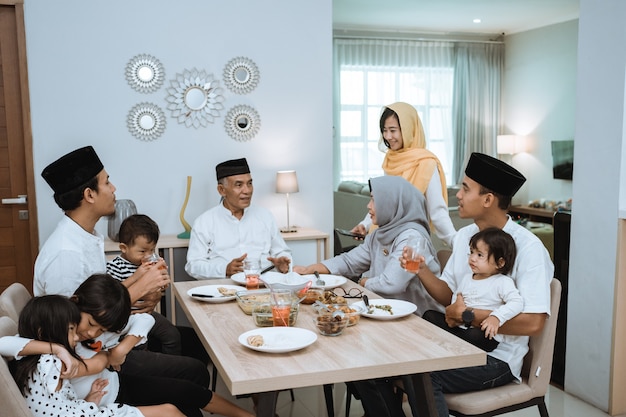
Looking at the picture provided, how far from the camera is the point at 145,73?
13.4 ft

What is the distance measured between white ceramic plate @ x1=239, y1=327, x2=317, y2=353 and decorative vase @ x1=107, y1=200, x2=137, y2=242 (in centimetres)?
216

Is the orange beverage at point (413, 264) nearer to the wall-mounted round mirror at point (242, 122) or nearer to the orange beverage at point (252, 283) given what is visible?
the orange beverage at point (252, 283)

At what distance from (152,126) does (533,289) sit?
285cm

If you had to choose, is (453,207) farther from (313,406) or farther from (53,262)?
(53,262)

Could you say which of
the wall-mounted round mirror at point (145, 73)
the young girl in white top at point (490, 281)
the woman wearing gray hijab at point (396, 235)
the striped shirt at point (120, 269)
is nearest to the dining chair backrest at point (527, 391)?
the young girl in white top at point (490, 281)

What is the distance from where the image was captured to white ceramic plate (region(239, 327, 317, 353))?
69.8 inches

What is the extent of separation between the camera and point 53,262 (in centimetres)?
220

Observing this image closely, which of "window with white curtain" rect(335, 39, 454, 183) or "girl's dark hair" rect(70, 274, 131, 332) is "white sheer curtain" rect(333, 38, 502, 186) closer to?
"window with white curtain" rect(335, 39, 454, 183)

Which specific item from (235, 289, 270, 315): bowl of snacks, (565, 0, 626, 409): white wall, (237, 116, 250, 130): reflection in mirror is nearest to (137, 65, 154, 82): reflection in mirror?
(237, 116, 250, 130): reflection in mirror

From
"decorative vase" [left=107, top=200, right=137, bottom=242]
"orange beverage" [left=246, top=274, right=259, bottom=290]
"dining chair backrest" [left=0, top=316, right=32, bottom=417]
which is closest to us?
"dining chair backrest" [left=0, top=316, right=32, bottom=417]

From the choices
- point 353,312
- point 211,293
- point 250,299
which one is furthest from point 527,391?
point 211,293

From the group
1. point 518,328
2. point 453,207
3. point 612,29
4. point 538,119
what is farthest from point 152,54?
point 538,119

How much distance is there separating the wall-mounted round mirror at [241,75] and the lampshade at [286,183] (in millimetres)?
653

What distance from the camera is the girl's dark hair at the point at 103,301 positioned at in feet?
6.14
